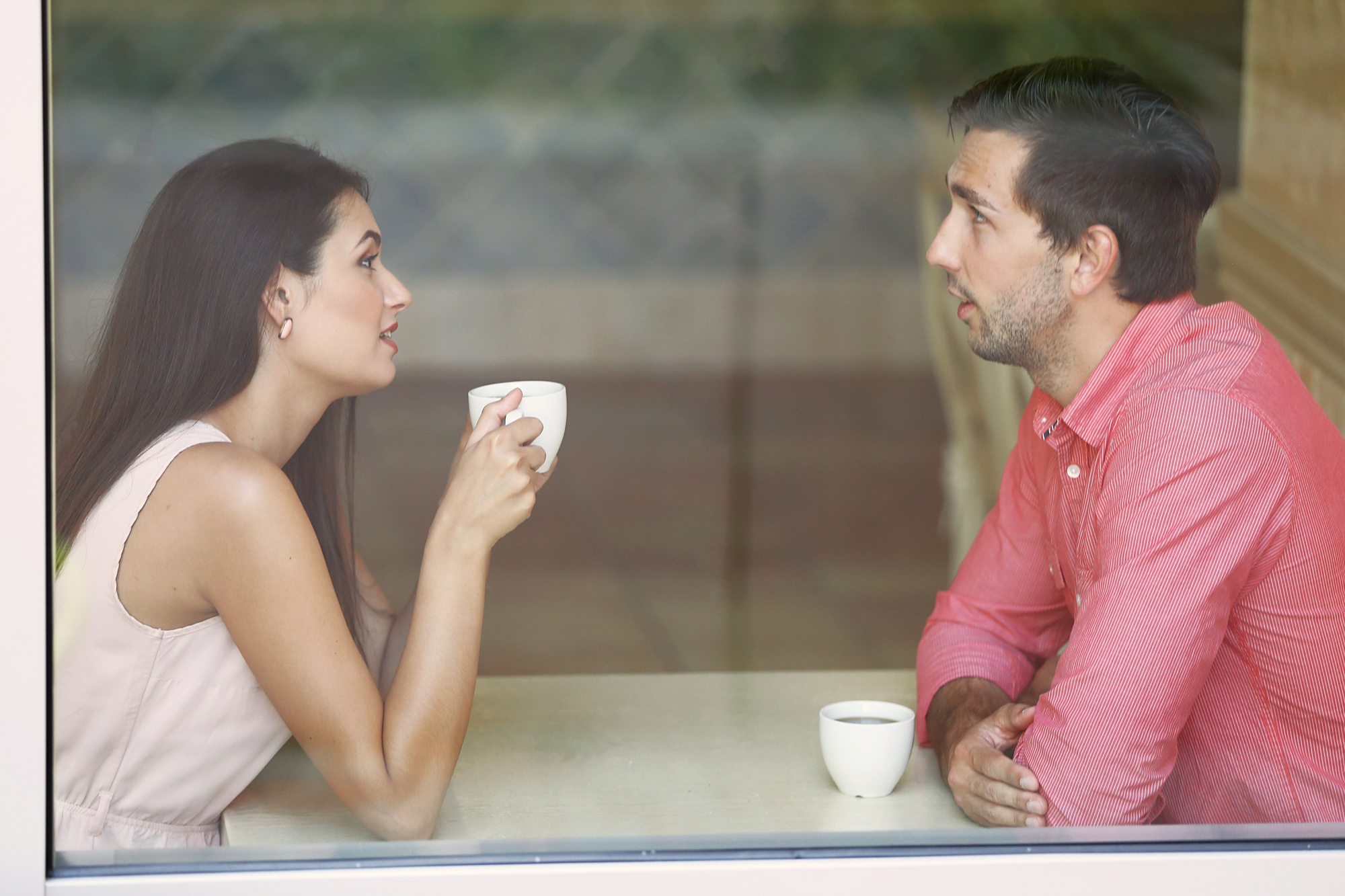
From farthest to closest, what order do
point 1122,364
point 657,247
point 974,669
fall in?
1. point 657,247
2. point 974,669
3. point 1122,364

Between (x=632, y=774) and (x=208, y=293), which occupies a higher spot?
(x=208, y=293)

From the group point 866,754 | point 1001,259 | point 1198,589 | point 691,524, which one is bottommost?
point 691,524

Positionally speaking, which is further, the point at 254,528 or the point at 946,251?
the point at 946,251

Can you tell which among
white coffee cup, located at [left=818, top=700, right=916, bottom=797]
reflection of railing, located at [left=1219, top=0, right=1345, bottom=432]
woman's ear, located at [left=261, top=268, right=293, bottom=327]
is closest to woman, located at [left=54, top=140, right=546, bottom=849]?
woman's ear, located at [left=261, top=268, right=293, bottom=327]

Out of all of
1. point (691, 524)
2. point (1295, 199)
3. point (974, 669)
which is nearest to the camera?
point (974, 669)

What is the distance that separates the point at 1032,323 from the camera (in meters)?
0.91

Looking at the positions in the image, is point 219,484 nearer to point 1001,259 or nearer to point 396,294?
point 396,294

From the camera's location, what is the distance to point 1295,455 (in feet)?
2.61

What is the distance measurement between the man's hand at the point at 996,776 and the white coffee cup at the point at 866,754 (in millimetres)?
40

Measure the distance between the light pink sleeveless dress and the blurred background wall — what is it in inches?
4.2

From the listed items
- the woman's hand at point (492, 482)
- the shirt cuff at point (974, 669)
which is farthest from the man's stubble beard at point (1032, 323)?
the woman's hand at point (492, 482)

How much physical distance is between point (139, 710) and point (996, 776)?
1.84 feet

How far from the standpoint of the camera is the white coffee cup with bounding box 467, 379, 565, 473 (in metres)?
0.83

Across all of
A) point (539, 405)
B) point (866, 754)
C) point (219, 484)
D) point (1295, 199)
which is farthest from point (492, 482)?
point (1295, 199)
